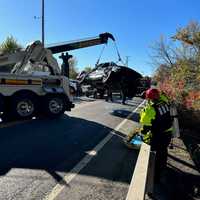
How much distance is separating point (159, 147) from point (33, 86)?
7605mm

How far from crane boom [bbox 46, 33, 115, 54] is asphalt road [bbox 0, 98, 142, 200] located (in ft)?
22.5

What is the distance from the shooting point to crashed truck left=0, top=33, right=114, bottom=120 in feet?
39.9

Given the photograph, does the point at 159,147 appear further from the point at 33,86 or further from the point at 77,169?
the point at 33,86

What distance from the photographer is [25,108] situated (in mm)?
12500

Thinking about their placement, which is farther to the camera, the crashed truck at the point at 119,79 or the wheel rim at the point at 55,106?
the crashed truck at the point at 119,79

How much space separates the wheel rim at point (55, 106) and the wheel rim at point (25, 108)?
2.63 ft

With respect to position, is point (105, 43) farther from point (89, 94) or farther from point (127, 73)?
point (89, 94)

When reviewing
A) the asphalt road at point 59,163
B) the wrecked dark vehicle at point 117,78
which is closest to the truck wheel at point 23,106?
the asphalt road at point 59,163

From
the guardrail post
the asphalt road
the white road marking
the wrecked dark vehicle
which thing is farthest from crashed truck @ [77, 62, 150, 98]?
the guardrail post

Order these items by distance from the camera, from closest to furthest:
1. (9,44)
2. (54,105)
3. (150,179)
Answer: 1. (150,179)
2. (54,105)
3. (9,44)

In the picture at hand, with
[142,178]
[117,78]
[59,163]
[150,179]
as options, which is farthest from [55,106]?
[142,178]

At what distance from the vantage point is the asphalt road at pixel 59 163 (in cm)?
520

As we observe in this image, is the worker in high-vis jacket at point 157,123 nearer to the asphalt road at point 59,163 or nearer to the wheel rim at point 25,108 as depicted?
the asphalt road at point 59,163

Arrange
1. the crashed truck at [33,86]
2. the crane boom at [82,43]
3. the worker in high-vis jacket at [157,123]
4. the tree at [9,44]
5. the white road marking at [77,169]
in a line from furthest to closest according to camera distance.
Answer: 1. the tree at [9,44]
2. the crane boom at [82,43]
3. the crashed truck at [33,86]
4. the worker in high-vis jacket at [157,123]
5. the white road marking at [77,169]
